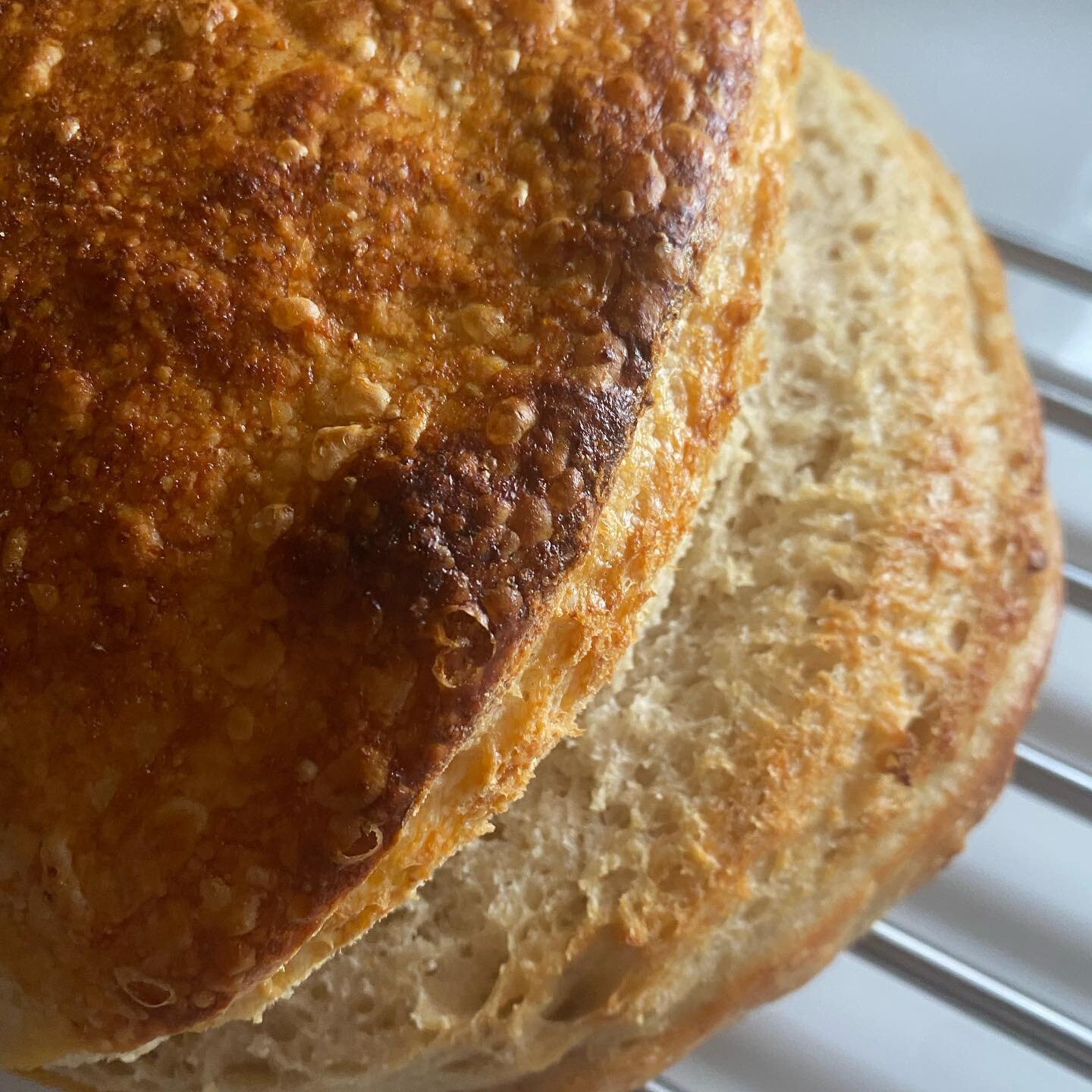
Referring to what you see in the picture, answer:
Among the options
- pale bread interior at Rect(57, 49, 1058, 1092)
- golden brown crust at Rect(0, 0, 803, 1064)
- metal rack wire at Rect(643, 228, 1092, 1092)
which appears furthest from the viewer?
metal rack wire at Rect(643, 228, 1092, 1092)

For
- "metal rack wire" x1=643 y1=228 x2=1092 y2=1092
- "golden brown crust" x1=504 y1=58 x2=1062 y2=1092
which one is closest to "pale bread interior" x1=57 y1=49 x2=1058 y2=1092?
"golden brown crust" x1=504 y1=58 x2=1062 y2=1092

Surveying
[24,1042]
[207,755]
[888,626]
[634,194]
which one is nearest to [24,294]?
[207,755]

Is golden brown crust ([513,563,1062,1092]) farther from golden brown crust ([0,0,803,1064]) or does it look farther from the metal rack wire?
golden brown crust ([0,0,803,1064])

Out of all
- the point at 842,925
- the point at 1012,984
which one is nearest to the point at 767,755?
the point at 842,925

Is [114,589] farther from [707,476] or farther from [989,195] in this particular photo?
[989,195]

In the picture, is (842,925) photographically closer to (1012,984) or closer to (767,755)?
(767,755)

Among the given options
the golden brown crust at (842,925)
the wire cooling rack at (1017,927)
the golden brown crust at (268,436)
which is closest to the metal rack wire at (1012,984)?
the wire cooling rack at (1017,927)
